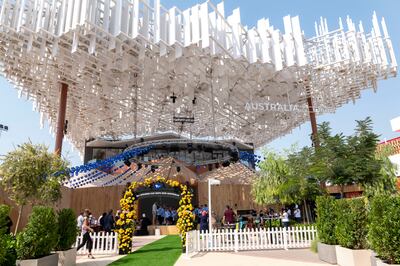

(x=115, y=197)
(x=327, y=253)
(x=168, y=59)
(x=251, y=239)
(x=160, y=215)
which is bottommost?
(x=327, y=253)

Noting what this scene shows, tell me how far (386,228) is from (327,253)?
3.34 meters

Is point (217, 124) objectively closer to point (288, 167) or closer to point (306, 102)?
point (306, 102)

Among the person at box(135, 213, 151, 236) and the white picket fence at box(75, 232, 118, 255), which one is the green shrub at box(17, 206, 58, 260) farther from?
the person at box(135, 213, 151, 236)

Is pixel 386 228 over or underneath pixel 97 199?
underneath

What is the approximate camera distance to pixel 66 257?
8.30m

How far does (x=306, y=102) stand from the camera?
27.1 meters

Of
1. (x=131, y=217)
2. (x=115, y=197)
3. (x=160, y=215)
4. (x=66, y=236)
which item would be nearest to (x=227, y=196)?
(x=160, y=215)

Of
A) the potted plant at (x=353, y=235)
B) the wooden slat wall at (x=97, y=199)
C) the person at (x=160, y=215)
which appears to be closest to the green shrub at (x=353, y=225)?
the potted plant at (x=353, y=235)

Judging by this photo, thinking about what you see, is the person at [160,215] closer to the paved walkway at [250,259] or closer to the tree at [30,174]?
the tree at [30,174]

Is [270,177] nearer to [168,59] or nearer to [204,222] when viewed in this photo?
[204,222]

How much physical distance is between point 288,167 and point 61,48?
580 inches

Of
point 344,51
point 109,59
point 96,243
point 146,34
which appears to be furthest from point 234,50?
point 96,243

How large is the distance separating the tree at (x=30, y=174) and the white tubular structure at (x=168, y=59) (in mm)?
5365

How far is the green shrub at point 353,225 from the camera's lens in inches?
291
